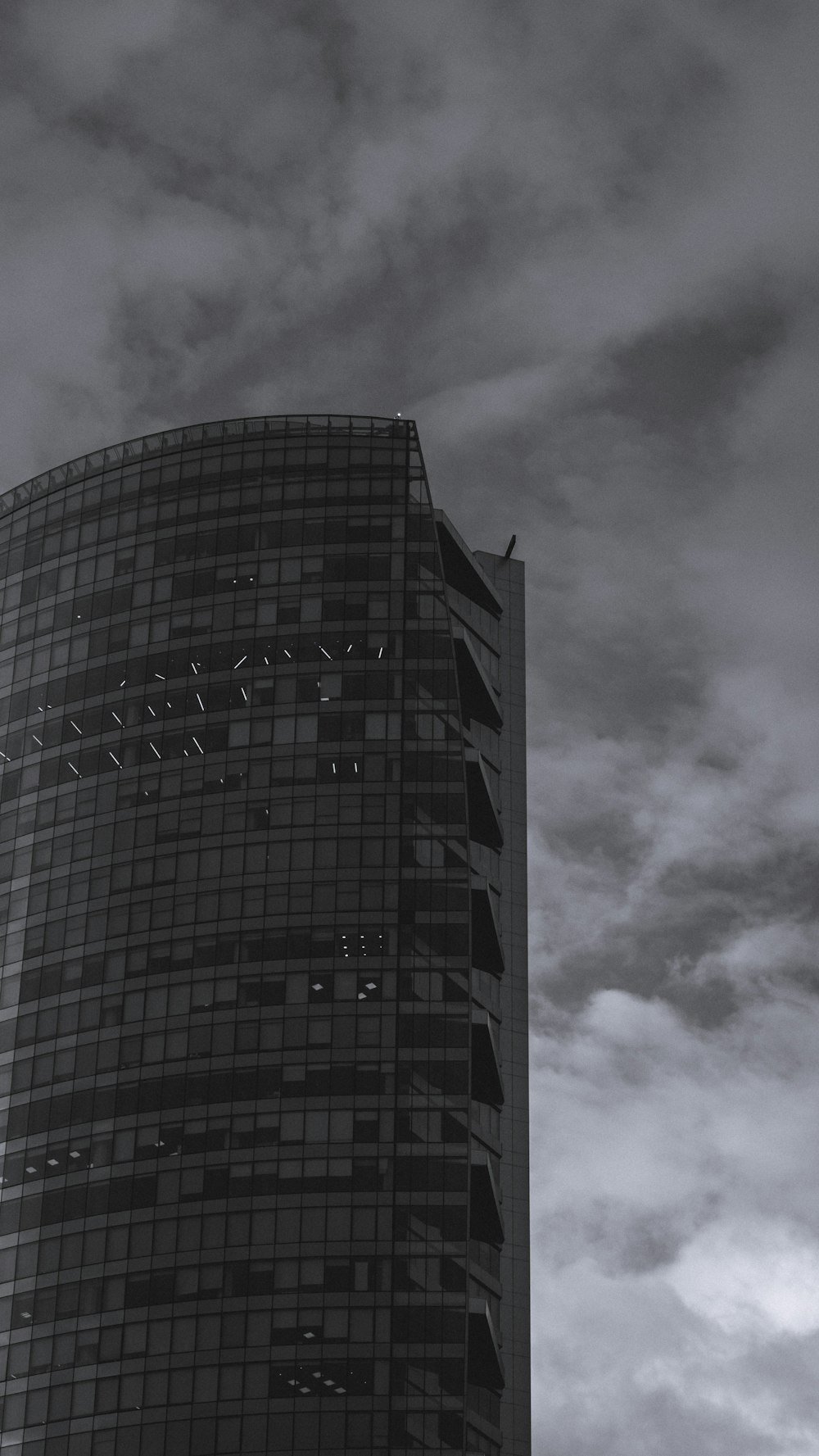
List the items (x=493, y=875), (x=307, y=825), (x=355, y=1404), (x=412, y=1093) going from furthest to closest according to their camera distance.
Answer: (x=493, y=875), (x=307, y=825), (x=412, y=1093), (x=355, y=1404)

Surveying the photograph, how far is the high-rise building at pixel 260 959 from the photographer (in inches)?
5148

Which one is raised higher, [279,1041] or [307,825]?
[307,825]

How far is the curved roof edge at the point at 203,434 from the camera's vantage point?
15950 cm

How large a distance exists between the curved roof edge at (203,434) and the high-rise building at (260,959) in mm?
303

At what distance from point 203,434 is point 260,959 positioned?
41.5 meters

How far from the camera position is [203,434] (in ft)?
530

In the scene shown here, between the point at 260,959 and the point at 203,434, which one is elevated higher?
the point at 203,434

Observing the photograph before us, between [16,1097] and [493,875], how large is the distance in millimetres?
35647

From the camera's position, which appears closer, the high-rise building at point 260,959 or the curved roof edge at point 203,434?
the high-rise building at point 260,959

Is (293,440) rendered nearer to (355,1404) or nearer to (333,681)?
(333,681)

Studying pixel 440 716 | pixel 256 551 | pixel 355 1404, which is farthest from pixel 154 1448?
pixel 256 551

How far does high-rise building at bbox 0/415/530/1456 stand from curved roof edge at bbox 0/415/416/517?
11.9 inches

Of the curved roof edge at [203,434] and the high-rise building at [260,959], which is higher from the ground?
the curved roof edge at [203,434]

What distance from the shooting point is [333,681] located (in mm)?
149125
